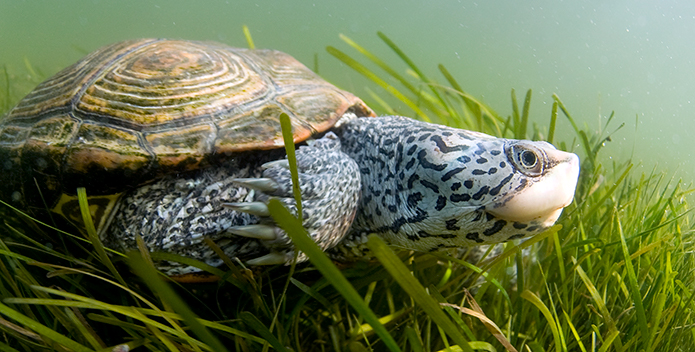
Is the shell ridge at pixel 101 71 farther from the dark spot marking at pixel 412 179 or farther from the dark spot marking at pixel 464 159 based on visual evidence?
the dark spot marking at pixel 464 159

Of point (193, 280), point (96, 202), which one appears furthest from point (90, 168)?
point (193, 280)

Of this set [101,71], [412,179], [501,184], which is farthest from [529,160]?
[101,71]

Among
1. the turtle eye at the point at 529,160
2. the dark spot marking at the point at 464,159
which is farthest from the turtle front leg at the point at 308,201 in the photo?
the turtle eye at the point at 529,160

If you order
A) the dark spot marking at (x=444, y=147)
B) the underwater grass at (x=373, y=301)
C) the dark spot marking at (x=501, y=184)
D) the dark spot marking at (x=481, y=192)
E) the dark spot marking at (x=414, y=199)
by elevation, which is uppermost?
the dark spot marking at (x=444, y=147)

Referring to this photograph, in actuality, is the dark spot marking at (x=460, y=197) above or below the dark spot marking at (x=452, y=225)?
above

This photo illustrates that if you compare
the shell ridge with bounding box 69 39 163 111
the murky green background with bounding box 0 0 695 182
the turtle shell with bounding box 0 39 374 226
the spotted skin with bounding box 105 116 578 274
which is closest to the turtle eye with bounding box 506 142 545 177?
the spotted skin with bounding box 105 116 578 274

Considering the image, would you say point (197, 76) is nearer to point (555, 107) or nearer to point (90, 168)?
point (90, 168)

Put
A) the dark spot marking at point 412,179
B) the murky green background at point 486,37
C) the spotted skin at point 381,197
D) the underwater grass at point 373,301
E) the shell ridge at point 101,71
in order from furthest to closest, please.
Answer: the murky green background at point 486,37 < the shell ridge at point 101,71 < the dark spot marking at point 412,179 < the spotted skin at point 381,197 < the underwater grass at point 373,301

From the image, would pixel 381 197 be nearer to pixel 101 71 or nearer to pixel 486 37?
pixel 101 71
